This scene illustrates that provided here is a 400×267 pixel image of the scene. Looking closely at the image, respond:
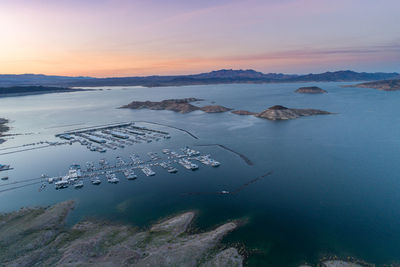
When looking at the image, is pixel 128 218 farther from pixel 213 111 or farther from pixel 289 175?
pixel 213 111

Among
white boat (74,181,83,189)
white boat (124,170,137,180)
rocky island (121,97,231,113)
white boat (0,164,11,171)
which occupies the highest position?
rocky island (121,97,231,113)

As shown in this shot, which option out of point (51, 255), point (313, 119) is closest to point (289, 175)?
point (51, 255)

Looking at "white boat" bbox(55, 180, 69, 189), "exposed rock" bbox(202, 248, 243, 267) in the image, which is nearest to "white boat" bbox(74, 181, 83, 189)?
"white boat" bbox(55, 180, 69, 189)

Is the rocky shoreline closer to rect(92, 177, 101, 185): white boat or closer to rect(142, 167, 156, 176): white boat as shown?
rect(142, 167, 156, 176): white boat

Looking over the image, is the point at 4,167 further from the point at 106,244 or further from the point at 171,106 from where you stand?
the point at 171,106

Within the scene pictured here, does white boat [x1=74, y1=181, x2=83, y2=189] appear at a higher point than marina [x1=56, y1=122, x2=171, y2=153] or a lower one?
lower

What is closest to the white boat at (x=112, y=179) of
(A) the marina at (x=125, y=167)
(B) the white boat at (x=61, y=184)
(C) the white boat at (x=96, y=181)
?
(A) the marina at (x=125, y=167)

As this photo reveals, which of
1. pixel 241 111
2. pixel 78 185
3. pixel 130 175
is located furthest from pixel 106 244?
pixel 241 111

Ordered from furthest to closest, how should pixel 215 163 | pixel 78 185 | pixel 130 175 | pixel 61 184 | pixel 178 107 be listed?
pixel 178 107 → pixel 215 163 → pixel 130 175 → pixel 61 184 → pixel 78 185
